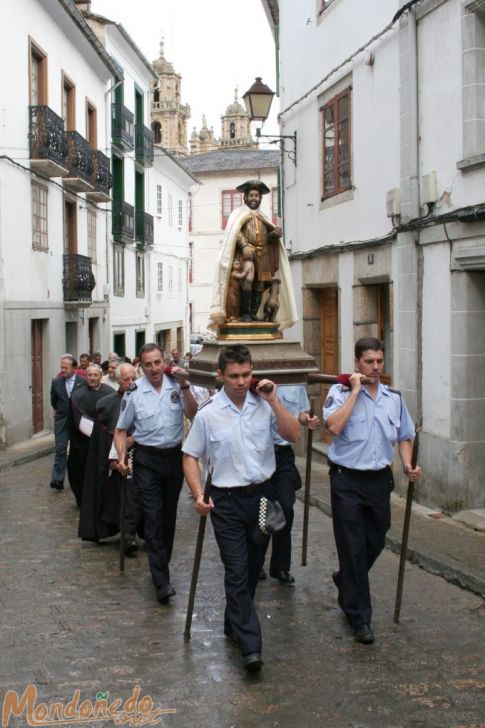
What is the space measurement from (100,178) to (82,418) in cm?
1506

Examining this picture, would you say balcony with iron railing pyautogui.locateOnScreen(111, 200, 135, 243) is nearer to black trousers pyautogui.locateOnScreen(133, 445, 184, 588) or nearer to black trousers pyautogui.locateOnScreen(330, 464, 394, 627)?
black trousers pyautogui.locateOnScreen(133, 445, 184, 588)

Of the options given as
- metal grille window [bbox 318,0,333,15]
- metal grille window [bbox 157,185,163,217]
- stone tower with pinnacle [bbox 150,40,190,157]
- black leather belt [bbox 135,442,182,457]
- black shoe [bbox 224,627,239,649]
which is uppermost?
stone tower with pinnacle [bbox 150,40,190,157]

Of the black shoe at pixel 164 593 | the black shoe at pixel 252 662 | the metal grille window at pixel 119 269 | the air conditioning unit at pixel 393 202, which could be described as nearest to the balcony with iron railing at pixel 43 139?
the air conditioning unit at pixel 393 202

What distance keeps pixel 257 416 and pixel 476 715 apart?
2.04 meters

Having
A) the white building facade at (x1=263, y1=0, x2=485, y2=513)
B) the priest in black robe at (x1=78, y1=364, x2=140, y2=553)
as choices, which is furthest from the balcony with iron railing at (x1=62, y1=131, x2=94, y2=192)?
the priest in black robe at (x1=78, y1=364, x2=140, y2=553)

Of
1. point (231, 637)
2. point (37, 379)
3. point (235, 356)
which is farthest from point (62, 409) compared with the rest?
point (37, 379)

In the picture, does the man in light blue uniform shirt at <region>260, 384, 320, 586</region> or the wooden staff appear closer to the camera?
the man in light blue uniform shirt at <region>260, 384, 320, 586</region>

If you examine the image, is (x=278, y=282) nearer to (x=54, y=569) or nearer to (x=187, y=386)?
(x=187, y=386)

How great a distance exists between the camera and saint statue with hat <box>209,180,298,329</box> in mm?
8359

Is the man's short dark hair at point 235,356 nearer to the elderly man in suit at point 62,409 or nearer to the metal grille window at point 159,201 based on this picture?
the elderly man in suit at point 62,409

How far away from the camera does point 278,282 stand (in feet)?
28.3

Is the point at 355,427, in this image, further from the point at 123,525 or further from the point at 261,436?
the point at 123,525

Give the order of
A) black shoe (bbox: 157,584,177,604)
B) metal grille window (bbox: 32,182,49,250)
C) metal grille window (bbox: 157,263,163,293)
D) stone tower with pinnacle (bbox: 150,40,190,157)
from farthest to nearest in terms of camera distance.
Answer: stone tower with pinnacle (bbox: 150,40,190,157)
metal grille window (bbox: 157,263,163,293)
metal grille window (bbox: 32,182,49,250)
black shoe (bbox: 157,584,177,604)

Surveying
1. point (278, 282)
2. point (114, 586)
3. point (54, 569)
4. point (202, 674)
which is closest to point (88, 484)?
point (54, 569)
